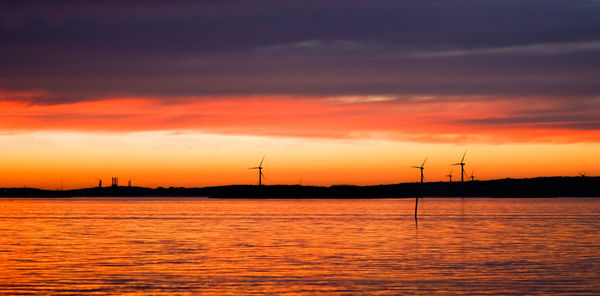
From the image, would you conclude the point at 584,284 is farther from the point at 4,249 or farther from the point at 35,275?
the point at 4,249

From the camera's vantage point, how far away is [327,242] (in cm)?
8119

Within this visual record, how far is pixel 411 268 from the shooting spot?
54875 millimetres

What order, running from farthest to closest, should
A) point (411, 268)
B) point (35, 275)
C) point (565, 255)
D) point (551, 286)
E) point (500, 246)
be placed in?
point (500, 246)
point (565, 255)
point (411, 268)
point (35, 275)
point (551, 286)

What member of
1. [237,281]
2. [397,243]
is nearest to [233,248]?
[397,243]

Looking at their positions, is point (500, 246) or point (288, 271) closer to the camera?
point (288, 271)

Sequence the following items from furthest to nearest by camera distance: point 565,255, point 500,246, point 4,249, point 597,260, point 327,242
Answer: point 327,242
point 500,246
point 4,249
point 565,255
point 597,260

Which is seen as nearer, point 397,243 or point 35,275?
point 35,275

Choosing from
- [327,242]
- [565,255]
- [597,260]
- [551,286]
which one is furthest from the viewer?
[327,242]

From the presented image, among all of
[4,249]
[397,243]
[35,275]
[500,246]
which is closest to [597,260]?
[500,246]

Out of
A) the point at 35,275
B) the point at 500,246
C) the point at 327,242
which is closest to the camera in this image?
the point at 35,275

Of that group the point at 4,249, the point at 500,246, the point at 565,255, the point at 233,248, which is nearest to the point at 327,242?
the point at 233,248

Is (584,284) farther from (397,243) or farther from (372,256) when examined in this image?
(397,243)

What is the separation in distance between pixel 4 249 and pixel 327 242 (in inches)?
1366

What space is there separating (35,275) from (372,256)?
2934cm
